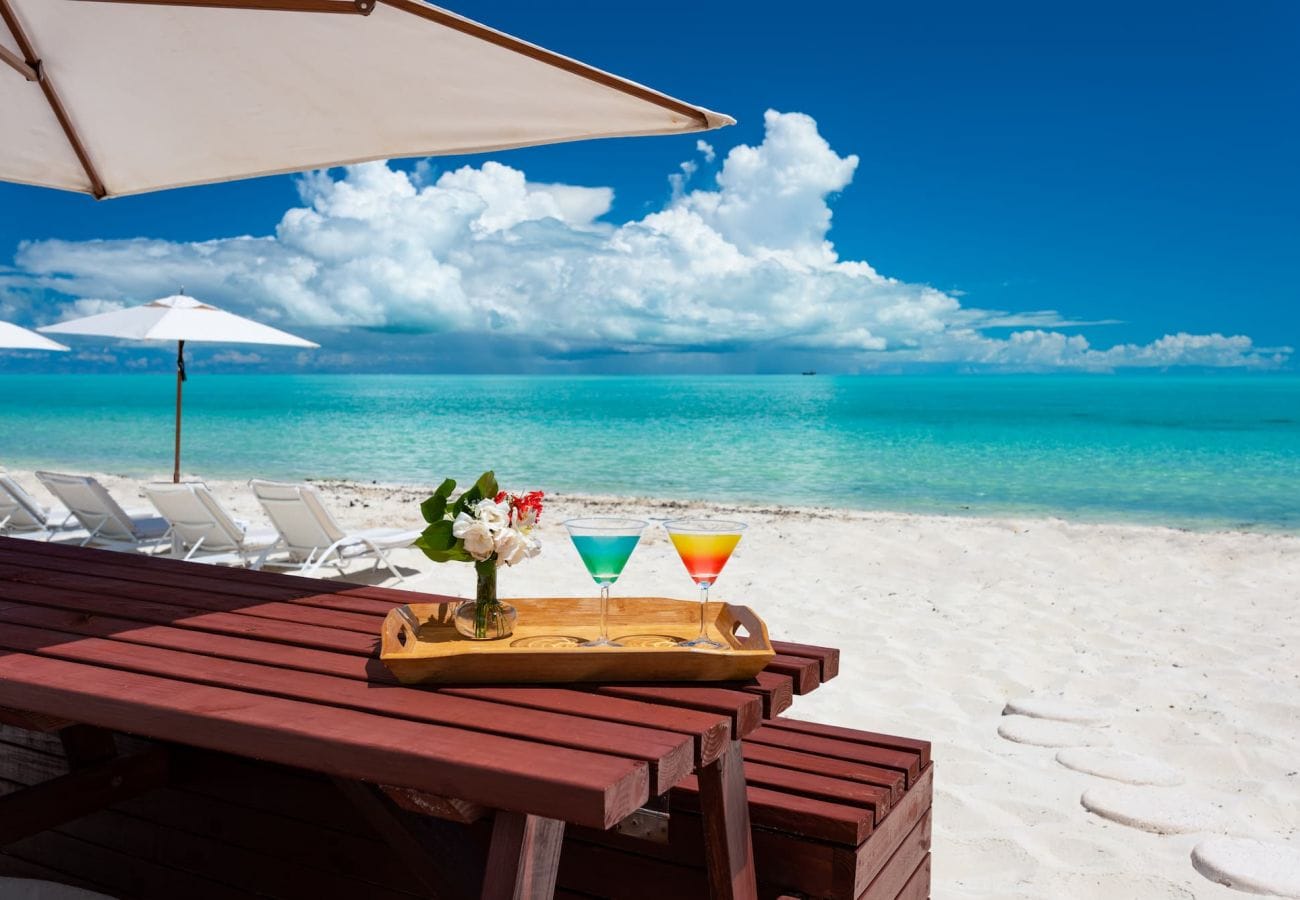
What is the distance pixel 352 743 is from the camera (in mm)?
1315

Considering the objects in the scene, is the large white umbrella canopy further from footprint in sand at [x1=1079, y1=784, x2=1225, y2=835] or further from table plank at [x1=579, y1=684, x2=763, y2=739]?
footprint in sand at [x1=1079, y1=784, x2=1225, y2=835]

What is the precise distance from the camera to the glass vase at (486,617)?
180 centimetres

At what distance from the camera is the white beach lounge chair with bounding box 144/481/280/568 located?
614 centimetres

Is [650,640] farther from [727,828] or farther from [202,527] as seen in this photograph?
[202,527]

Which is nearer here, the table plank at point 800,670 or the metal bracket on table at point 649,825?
the table plank at point 800,670

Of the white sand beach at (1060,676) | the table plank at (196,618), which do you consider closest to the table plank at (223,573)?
the table plank at (196,618)

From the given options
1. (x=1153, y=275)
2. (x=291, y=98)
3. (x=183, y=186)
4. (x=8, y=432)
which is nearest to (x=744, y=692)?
(x=291, y=98)

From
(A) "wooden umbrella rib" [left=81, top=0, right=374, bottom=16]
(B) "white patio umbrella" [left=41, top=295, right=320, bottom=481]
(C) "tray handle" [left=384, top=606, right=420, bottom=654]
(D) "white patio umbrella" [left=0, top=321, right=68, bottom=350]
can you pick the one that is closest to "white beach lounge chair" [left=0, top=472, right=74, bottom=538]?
(B) "white patio umbrella" [left=41, top=295, right=320, bottom=481]

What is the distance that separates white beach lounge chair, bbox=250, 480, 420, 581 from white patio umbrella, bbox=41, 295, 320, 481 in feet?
7.02

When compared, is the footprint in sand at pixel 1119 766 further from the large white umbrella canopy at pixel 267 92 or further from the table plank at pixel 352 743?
the table plank at pixel 352 743

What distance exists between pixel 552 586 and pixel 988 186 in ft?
300

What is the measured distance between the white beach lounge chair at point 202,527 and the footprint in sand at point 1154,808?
504cm

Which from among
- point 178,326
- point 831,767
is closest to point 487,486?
point 831,767

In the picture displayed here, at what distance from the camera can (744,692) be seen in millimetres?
1611
